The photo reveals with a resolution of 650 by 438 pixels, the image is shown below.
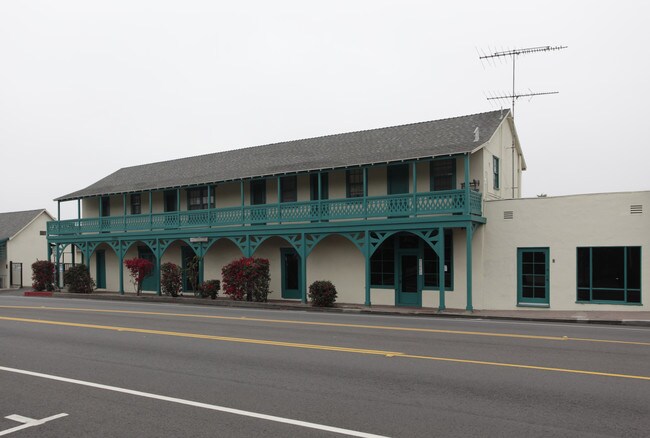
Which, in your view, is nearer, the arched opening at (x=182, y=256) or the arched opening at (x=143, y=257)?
the arched opening at (x=182, y=256)

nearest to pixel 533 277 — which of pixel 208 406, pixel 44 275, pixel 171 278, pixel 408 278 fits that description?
pixel 408 278

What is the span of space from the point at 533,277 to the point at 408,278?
4.65 metres

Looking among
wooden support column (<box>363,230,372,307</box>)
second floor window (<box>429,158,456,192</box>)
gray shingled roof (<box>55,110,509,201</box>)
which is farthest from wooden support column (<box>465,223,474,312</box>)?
wooden support column (<box>363,230,372,307</box>)

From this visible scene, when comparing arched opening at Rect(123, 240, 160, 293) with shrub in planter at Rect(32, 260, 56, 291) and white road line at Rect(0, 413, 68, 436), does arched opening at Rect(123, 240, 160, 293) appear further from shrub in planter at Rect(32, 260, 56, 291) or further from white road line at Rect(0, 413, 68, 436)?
white road line at Rect(0, 413, 68, 436)

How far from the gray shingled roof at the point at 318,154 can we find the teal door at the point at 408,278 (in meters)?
4.03

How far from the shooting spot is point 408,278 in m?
22.2

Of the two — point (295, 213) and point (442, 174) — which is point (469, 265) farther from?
point (295, 213)

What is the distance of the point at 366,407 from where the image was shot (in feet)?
22.1

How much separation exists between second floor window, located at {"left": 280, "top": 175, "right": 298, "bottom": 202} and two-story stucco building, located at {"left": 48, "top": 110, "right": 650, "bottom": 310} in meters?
0.06

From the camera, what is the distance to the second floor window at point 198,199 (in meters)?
28.9

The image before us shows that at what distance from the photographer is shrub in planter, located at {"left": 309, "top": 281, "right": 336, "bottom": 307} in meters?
21.8

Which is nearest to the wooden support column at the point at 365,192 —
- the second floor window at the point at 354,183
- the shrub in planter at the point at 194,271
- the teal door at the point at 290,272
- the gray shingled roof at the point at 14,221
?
the second floor window at the point at 354,183

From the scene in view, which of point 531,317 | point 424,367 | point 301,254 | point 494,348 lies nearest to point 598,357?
point 494,348

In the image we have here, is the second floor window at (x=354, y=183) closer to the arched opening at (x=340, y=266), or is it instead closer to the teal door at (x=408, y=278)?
the arched opening at (x=340, y=266)
